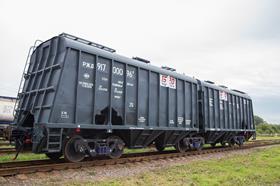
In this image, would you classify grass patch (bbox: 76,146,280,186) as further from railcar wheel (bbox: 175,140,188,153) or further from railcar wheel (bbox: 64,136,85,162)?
railcar wheel (bbox: 175,140,188,153)

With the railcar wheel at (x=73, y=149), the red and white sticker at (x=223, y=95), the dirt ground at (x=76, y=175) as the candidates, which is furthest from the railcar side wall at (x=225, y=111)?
the railcar wheel at (x=73, y=149)

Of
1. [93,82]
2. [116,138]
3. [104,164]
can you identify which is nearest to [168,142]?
[116,138]

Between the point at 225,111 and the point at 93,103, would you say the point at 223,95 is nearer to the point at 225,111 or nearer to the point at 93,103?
the point at 225,111

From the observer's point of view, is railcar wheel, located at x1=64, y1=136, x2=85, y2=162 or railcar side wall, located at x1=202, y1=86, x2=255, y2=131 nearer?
railcar wheel, located at x1=64, y1=136, x2=85, y2=162

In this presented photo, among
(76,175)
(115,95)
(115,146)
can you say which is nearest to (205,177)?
(76,175)

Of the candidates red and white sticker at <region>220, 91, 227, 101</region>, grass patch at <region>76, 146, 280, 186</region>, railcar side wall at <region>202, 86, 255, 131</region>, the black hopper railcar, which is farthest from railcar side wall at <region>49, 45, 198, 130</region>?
red and white sticker at <region>220, 91, 227, 101</region>

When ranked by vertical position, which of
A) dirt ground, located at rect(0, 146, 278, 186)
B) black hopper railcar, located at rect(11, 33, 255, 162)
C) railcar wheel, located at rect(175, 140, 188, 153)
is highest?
black hopper railcar, located at rect(11, 33, 255, 162)

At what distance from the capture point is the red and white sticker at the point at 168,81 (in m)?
13.7

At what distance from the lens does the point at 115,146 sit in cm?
1099

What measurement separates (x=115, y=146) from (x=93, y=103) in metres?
2.10

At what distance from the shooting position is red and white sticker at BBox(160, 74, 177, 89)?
13688 mm

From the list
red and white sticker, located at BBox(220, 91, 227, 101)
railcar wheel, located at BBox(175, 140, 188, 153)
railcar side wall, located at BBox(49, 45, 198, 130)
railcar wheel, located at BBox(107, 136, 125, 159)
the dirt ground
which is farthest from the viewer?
red and white sticker, located at BBox(220, 91, 227, 101)

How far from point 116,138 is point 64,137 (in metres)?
2.32

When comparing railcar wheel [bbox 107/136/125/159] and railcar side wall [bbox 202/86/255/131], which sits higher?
railcar side wall [bbox 202/86/255/131]
